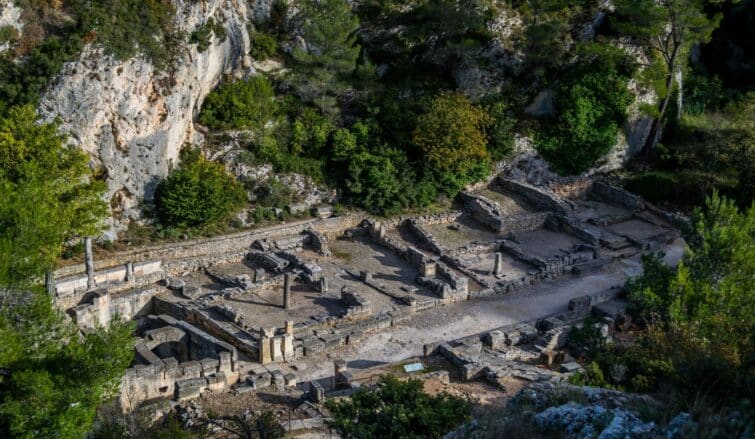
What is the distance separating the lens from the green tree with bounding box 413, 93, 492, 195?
1419 inches

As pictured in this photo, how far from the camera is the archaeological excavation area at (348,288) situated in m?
23.9

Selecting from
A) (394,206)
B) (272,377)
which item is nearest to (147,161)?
(394,206)

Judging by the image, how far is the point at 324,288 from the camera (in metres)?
29.7

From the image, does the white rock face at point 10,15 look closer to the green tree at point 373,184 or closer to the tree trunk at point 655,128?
the green tree at point 373,184

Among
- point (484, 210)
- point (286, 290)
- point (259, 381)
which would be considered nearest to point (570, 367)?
point (259, 381)

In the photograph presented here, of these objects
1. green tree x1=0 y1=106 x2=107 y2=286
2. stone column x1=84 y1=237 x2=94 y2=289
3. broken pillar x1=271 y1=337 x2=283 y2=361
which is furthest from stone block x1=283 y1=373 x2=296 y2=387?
stone column x1=84 y1=237 x2=94 y2=289

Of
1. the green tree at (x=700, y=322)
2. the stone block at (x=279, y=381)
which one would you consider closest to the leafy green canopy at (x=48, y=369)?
the stone block at (x=279, y=381)

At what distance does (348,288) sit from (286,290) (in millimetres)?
2457

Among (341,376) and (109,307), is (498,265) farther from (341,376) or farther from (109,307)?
(109,307)

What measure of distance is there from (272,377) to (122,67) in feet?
51.5

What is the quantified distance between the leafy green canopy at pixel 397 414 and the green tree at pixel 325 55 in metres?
22.1

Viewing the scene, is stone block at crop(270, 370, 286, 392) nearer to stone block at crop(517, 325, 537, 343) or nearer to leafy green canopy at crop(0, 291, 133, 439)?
leafy green canopy at crop(0, 291, 133, 439)

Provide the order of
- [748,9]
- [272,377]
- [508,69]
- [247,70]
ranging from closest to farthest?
1. [272,377]
2. [247,70]
3. [508,69]
4. [748,9]

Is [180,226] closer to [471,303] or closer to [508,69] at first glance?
[471,303]
